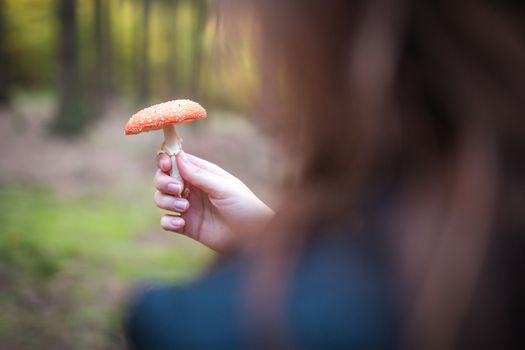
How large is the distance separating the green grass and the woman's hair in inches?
153

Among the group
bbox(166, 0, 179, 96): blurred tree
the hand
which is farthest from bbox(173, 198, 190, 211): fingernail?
bbox(166, 0, 179, 96): blurred tree

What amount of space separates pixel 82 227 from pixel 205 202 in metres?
6.42

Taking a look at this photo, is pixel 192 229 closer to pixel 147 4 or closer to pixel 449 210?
pixel 449 210

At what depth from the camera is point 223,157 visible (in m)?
15.1

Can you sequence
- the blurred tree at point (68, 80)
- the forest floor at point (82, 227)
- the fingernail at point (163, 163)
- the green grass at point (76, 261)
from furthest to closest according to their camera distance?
the blurred tree at point (68, 80) → the forest floor at point (82, 227) → the green grass at point (76, 261) → the fingernail at point (163, 163)

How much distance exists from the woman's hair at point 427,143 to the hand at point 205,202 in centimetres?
112

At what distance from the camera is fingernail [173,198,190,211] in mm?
2143

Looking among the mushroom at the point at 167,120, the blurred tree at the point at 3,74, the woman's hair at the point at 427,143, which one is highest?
the woman's hair at the point at 427,143

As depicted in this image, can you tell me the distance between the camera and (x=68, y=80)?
12.5m

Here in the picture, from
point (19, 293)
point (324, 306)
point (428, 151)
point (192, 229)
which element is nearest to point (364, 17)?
point (428, 151)

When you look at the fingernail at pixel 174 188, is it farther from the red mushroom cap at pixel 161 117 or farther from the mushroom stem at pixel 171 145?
the red mushroom cap at pixel 161 117

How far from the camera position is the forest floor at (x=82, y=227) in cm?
481

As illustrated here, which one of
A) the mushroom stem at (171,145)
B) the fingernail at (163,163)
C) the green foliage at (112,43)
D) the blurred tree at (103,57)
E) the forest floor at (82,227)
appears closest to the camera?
the fingernail at (163,163)

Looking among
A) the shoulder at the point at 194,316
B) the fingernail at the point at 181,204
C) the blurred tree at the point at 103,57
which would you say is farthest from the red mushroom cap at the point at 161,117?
the blurred tree at the point at 103,57
